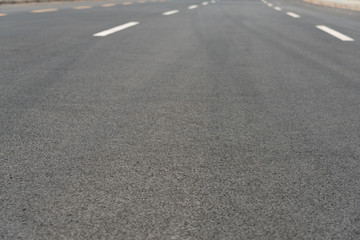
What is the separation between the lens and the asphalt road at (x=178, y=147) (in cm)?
174

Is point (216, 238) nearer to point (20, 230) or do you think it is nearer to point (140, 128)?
point (20, 230)

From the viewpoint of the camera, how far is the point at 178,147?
8.39 ft

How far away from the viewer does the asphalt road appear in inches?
68.5

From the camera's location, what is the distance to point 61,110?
3.21 meters

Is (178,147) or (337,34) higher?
(178,147)

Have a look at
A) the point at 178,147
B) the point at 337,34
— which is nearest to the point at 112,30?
the point at 337,34

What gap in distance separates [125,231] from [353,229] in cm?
82

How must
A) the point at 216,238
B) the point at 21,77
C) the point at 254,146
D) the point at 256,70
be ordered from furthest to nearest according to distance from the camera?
1. the point at 256,70
2. the point at 21,77
3. the point at 254,146
4. the point at 216,238

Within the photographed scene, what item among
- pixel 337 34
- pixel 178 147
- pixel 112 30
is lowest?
pixel 337 34

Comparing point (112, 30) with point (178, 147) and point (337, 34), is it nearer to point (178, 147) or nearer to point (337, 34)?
point (337, 34)

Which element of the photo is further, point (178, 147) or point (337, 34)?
point (337, 34)

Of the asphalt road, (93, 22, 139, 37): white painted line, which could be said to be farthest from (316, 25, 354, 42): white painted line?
(93, 22, 139, 37): white painted line

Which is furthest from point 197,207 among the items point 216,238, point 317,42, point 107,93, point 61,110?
point 317,42

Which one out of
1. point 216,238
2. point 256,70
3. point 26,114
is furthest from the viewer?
point 256,70
